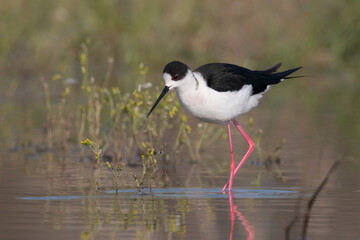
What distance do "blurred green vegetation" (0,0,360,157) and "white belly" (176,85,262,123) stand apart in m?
7.28

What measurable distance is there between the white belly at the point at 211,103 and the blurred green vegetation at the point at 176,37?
23.9ft

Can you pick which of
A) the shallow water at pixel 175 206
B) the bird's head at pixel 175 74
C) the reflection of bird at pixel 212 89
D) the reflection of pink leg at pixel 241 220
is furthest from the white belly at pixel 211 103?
the reflection of pink leg at pixel 241 220

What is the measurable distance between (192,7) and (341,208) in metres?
12.0

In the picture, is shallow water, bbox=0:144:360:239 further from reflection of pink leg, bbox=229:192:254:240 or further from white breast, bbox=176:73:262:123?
white breast, bbox=176:73:262:123

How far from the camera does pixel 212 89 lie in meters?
6.80

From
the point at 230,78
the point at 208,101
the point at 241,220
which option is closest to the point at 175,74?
the point at 208,101

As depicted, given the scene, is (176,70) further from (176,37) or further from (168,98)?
(176,37)

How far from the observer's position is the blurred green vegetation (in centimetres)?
1554

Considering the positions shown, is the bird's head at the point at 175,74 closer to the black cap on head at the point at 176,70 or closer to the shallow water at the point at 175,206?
the black cap on head at the point at 176,70

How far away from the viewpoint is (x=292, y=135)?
9891 mm

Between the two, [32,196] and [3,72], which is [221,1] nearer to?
[3,72]

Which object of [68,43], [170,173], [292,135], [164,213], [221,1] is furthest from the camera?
[221,1]

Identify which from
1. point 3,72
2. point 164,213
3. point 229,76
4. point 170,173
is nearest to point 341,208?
point 164,213

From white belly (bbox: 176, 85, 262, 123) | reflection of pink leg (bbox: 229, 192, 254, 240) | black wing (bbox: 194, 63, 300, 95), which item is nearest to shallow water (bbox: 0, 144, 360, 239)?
reflection of pink leg (bbox: 229, 192, 254, 240)
